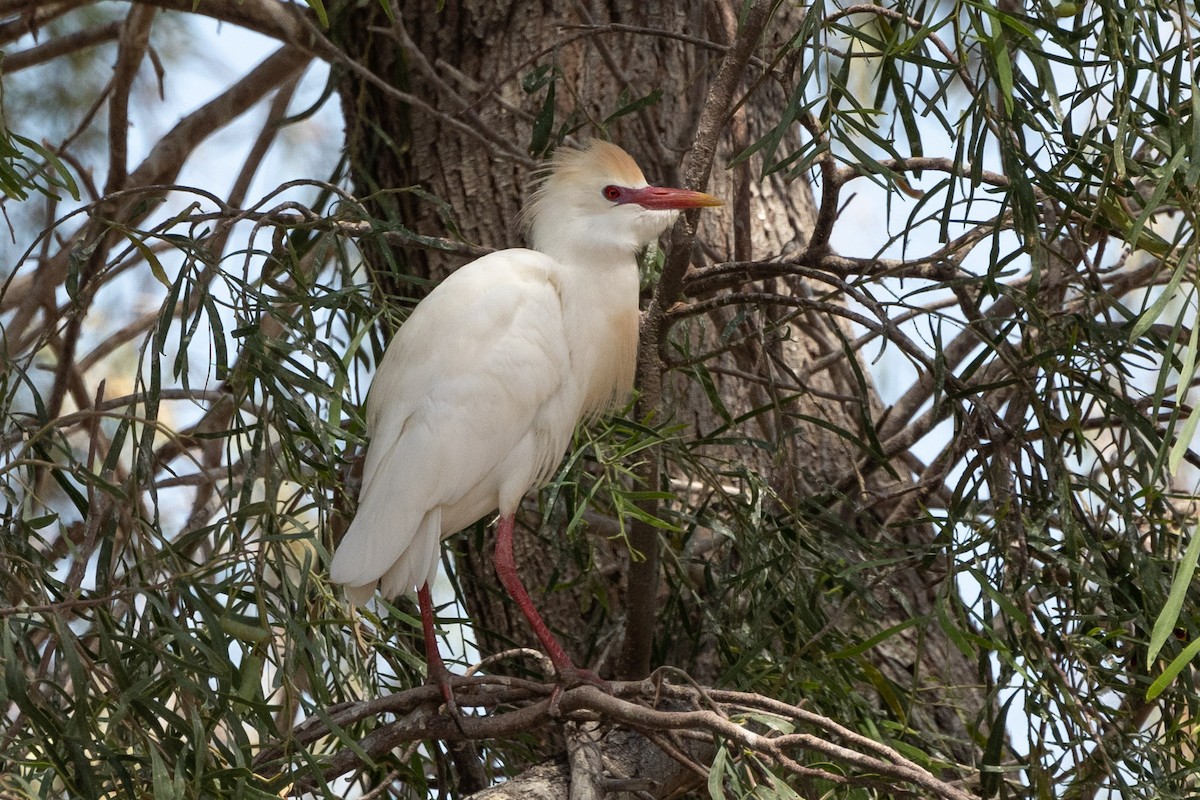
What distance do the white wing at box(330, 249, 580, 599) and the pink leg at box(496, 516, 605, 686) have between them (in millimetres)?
59

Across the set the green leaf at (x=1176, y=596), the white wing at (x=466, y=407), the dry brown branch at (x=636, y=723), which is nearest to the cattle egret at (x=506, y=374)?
the white wing at (x=466, y=407)

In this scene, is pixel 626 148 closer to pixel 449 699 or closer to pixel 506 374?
pixel 506 374

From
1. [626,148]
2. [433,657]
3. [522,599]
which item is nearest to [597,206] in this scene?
[626,148]

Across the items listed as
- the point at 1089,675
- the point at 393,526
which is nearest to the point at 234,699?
the point at 393,526

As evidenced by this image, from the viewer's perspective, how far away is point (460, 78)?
95.0 inches

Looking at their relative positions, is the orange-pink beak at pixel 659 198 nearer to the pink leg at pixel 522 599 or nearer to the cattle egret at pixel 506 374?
the cattle egret at pixel 506 374

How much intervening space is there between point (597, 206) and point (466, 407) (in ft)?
1.44

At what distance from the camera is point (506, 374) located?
217 centimetres

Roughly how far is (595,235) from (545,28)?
0.62 metres

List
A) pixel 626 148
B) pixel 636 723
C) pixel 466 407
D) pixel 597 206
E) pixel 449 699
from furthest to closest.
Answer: pixel 626 148 < pixel 597 206 < pixel 466 407 < pixel 449 699 < pixel 636 723

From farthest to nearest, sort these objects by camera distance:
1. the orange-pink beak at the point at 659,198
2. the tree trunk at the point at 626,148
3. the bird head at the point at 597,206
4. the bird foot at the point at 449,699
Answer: the tree trunk at the point at 626,148, the bird head at the point at 597,206, the orange-pink beak at the point at 659,198, the bird foot at the point at 449,699

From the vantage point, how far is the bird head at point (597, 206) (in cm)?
226

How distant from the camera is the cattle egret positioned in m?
2.08

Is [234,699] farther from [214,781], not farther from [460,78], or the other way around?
[460,78]
